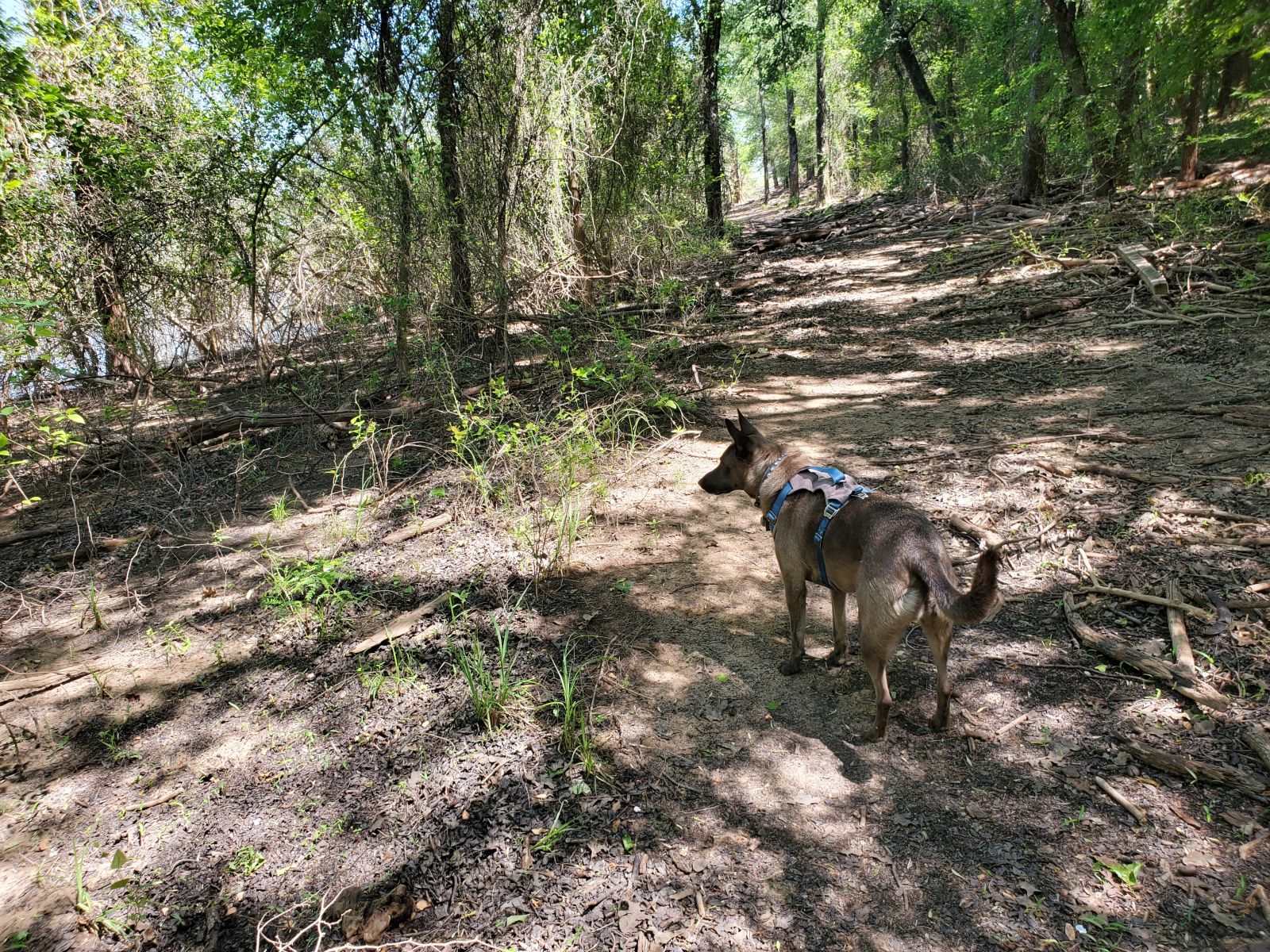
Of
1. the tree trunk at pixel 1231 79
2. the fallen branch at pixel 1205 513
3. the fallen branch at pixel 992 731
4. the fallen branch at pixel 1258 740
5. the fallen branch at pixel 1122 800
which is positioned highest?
the tree trunk at pixel 1231 79

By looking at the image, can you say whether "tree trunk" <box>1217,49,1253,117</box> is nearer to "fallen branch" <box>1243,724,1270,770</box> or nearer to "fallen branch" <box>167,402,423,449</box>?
"fallen branch" <box>1243,724,1270,770</box>

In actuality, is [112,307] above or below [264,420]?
above

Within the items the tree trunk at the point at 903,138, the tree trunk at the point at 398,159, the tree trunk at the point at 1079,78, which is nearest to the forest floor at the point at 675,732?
the tree trunk at the point at 398,159

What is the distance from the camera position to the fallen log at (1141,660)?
3.06 m

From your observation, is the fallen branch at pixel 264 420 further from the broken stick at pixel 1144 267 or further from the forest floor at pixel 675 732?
the broken stick at pixel 1144 267

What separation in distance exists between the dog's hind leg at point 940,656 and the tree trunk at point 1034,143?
14.9m

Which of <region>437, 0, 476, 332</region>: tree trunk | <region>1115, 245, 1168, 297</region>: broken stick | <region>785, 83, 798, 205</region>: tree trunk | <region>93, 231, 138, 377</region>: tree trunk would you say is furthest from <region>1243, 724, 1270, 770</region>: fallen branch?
<region>785, 83, 798, 205</region>: tree trunk

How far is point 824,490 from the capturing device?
369 centimetres

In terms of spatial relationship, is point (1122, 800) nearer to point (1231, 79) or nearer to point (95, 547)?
point (95, 547)

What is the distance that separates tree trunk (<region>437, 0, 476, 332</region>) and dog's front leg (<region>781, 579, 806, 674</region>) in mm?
5802

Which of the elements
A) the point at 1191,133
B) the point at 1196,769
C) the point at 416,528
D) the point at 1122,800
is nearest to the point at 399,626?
the point at 416,528

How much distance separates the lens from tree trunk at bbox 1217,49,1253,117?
1108 cm

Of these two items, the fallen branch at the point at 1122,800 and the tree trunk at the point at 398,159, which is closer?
the fallen branch at the point at 1122,800

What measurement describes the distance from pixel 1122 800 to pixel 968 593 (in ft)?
3.64
